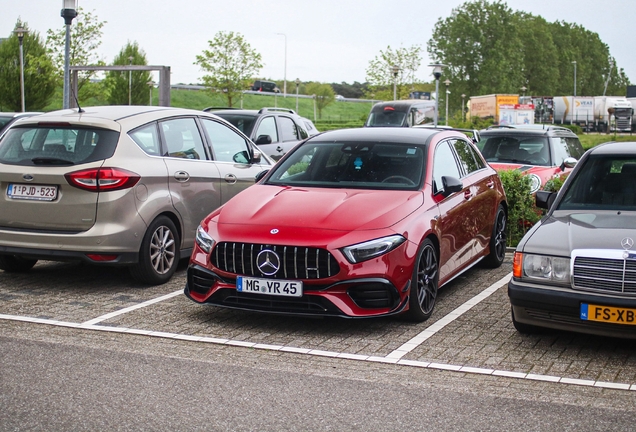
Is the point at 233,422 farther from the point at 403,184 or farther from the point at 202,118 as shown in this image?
the point at 202,118

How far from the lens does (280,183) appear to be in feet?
27.0

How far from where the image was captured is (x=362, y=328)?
23.6 feet

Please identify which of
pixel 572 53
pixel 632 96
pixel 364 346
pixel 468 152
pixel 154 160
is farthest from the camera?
pixel 572 53

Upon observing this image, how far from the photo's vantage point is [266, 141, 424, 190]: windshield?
7953 mm

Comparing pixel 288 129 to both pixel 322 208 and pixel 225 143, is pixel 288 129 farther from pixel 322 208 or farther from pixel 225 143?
pixel 322 208

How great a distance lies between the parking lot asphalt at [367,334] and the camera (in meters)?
6.01

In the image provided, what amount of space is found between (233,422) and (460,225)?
4.11 meters

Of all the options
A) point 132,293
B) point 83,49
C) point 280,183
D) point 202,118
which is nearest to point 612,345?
point 280,183

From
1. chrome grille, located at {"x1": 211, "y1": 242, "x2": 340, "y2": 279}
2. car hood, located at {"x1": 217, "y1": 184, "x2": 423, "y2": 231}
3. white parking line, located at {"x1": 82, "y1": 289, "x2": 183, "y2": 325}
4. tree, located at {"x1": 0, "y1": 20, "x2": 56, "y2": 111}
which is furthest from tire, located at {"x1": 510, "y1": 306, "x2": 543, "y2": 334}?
tree, located at {"x1": 0, "y1": 20, "x2": 56, "y2": 111}

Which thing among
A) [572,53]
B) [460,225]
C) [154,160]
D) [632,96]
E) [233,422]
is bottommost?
[233,422]

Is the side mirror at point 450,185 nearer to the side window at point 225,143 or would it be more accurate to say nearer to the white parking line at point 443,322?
the white parking line at point 443,322

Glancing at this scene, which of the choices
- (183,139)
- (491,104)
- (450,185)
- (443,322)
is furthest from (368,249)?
(491,104)

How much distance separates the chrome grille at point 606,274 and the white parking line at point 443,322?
1273mm

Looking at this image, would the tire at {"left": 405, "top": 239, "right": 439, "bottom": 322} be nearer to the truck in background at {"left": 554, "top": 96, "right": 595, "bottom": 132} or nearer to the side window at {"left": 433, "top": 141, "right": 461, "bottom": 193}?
the side window at {"left": 433, "top": 141, "right": 461, "bottom": 193}
